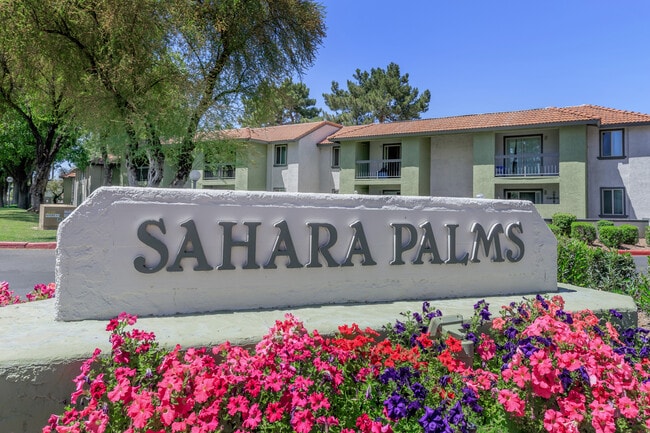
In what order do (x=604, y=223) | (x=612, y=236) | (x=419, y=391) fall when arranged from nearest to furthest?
1. (x=419, y=391)
2. (x=612, y=236)
3. (x=604, y=223)

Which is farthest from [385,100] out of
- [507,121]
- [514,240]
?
[514,240]

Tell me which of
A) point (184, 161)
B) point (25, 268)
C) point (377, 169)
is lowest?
point (25, 268)

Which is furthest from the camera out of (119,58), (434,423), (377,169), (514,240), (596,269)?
(377,169)

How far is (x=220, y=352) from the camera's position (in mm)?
3545

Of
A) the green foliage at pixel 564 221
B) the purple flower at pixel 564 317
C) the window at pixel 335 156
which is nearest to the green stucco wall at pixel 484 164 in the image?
the green foliage at pixel 564 221

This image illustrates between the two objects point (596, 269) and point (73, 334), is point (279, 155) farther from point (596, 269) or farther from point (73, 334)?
point (73, 334)

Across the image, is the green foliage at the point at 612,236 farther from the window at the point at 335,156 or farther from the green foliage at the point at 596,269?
the window at the point at 335,156

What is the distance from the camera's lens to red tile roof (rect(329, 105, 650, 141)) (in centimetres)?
2505

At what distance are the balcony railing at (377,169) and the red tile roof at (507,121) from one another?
2.09 metres

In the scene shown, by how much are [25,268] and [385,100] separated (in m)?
42.8

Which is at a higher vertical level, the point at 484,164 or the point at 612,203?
the point at 484,164

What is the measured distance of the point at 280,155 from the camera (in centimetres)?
3594

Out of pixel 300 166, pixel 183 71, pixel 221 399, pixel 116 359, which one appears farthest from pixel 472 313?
pixel 300 166

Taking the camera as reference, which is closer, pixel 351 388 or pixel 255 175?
pixel 351 388
